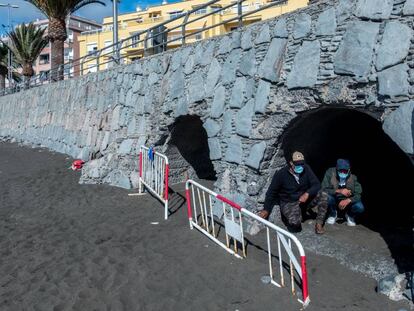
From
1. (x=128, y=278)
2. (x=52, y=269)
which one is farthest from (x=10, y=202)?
(x=128, y=278)

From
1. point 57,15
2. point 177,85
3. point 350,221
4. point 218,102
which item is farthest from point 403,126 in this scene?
point 57,15

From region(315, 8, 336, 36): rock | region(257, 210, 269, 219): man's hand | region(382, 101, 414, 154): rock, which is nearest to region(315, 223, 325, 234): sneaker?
region(257, 210, 269, 219): man's hand

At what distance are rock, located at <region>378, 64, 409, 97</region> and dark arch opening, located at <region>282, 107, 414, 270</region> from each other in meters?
1.44

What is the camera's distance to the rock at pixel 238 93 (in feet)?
22.1

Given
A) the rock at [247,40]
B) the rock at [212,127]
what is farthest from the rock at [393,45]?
the rock at [212,127]

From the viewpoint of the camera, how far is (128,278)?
4.86 meters

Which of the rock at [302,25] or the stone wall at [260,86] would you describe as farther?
the rock at [302,25]

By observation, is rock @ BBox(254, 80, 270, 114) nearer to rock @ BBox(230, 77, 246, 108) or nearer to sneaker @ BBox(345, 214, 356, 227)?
rock @ BBox(230, 77, 246, 108)

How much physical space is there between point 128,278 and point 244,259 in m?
1.45

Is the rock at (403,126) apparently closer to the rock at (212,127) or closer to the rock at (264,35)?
the rock at (264,35)

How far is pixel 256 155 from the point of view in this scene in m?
6.46

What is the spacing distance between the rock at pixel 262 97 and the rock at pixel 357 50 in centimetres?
126

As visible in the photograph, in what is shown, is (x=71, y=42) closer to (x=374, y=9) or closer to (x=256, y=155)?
(x=256, y=155)

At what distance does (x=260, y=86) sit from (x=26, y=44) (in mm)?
30500
